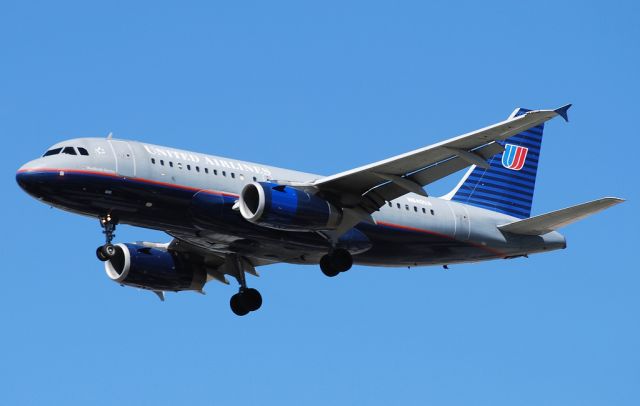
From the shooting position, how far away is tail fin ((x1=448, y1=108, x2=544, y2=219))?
168ft

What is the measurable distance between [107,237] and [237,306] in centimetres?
769

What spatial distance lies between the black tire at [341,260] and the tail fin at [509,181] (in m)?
7.38

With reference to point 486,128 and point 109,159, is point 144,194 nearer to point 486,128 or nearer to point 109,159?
point 109,159

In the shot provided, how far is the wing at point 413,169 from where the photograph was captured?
40.5 m

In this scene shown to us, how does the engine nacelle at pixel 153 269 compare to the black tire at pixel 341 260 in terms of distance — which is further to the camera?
the engine nacelle at pixel 153 269

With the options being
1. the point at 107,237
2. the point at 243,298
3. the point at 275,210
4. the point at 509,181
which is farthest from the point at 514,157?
the point at 107,237

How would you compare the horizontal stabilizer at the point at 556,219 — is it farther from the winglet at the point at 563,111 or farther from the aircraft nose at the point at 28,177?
the aircraft nose at the point at 28,177

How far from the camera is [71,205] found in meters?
42.2

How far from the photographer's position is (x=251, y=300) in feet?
161

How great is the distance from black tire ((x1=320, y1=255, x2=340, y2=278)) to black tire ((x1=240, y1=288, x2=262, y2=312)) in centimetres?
434

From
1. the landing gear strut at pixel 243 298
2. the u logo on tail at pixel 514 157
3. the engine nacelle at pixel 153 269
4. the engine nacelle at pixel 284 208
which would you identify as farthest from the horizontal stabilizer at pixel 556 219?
the engine nacelle at pixel 153 269

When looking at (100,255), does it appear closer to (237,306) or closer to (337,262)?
(237,306)

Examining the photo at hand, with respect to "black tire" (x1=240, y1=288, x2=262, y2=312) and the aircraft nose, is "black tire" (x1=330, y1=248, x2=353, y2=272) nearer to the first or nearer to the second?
"black tire" (x1=240, y1=288, x2=262, y2=312)

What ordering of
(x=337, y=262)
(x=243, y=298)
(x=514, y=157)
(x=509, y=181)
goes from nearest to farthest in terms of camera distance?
(x=337, y=262) < (x=243, y=298) < (x=509, y=181) < (x=514, y=157)
